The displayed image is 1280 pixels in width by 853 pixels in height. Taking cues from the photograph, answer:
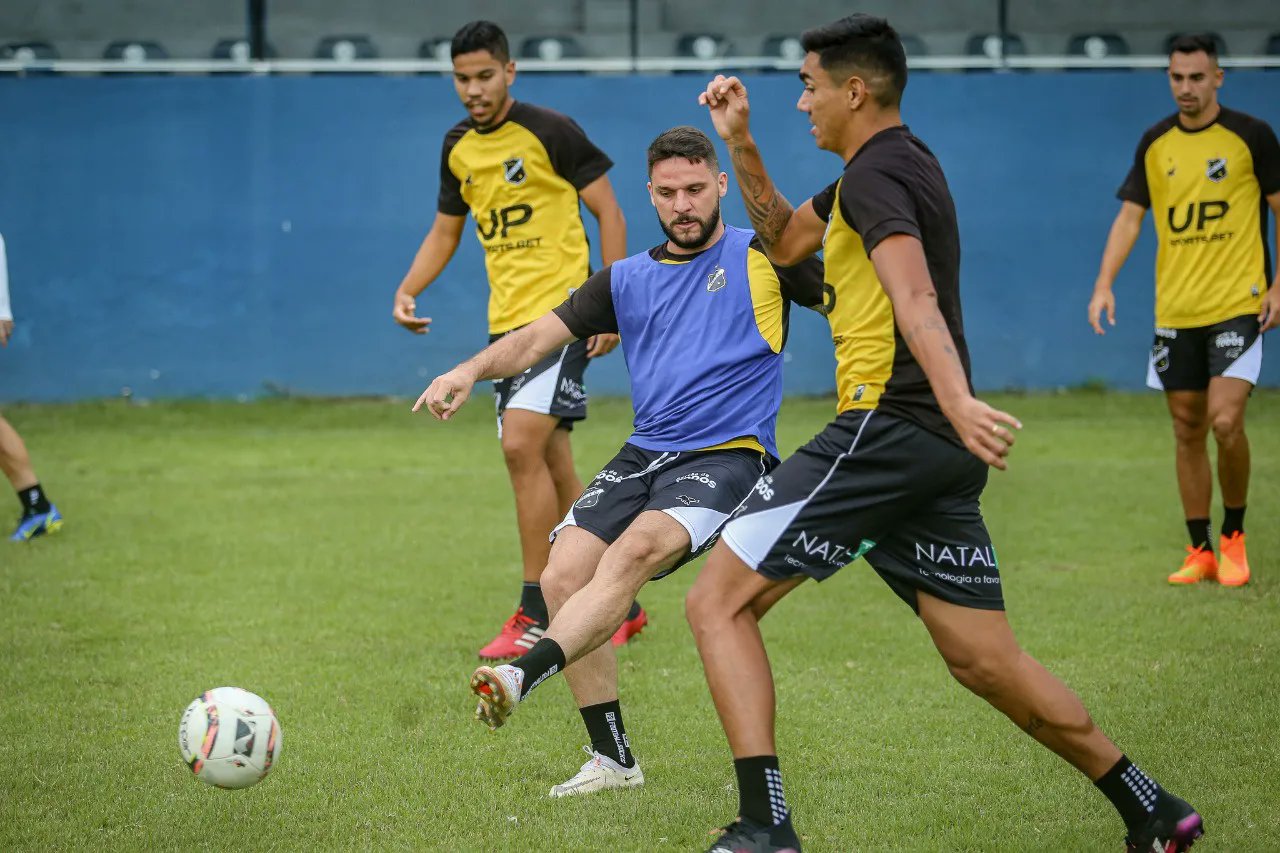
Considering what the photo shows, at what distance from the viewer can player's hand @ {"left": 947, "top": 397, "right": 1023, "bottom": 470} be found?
10.9 feet

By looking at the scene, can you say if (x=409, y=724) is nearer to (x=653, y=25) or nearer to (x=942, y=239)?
(x=942, y=239)

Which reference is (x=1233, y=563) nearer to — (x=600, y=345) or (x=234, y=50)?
(x=600, y=345)

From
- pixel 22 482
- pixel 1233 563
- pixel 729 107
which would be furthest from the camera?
pixel 22 482

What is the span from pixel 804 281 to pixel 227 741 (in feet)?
7.86

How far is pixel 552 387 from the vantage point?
21.3ft

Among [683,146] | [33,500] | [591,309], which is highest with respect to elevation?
[683,146]

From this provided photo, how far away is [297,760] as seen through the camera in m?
4.83

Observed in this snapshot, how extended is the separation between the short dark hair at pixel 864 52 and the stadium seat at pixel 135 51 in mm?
13733

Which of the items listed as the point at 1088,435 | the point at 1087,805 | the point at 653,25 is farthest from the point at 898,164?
the point at 653,25

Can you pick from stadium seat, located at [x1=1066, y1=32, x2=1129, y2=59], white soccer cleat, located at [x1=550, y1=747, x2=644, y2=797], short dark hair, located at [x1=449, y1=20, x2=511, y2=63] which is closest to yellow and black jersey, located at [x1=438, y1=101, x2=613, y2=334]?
short dark hair, located at [x1=449, y1=20, x2=511, y2=63]

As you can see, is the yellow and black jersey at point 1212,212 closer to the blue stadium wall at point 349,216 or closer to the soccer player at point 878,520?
the soccer player at point 878,520

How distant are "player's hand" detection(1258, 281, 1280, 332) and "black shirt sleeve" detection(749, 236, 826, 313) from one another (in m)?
3.62

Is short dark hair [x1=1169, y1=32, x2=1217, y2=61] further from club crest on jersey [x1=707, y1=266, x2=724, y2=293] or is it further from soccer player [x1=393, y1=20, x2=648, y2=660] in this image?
club crest on jersey [x1=707, y1=266, x2=724, y2=293]

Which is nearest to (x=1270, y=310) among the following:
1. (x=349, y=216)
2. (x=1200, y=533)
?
(x=1200, y=533)
